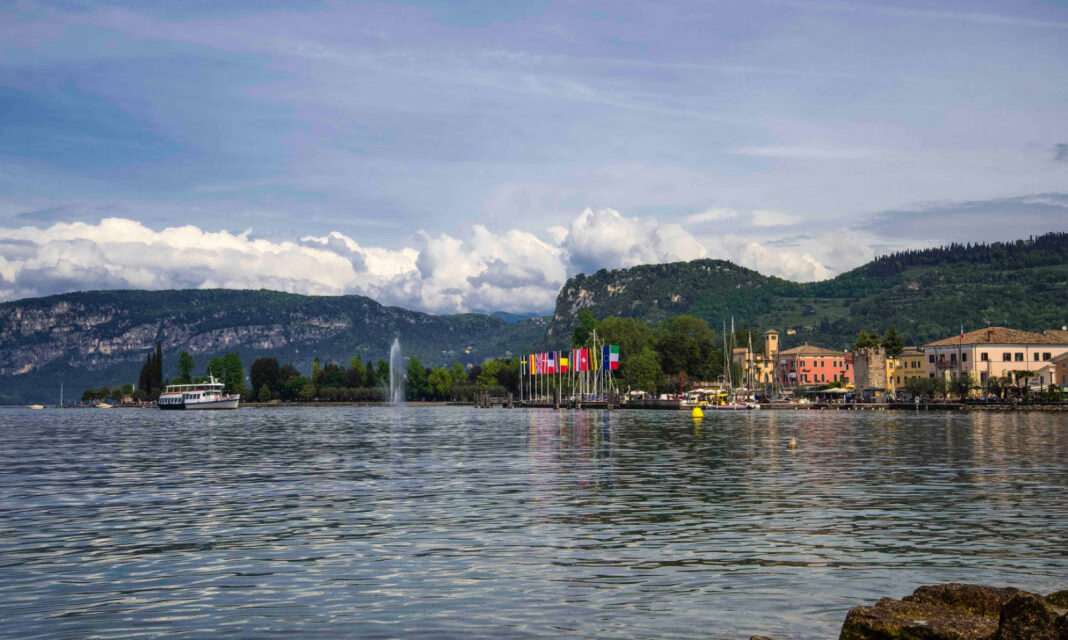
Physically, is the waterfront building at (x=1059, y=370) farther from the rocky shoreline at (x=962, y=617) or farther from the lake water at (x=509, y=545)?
the rocky shoreline at (x=962, y=617)

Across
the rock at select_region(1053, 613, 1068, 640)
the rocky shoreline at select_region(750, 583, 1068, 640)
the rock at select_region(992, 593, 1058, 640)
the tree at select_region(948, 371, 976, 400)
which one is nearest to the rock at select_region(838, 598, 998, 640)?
the rocky shoreline at select_region(750, 583, 1068, 640)

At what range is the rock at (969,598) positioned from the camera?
15.7m

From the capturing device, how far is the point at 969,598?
629 inches

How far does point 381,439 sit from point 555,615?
76.1 metres

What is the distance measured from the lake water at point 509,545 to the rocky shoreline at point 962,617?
6.95ft

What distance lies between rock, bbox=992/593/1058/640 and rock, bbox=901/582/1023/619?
120 inches

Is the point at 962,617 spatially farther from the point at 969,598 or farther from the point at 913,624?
the point at 969,598

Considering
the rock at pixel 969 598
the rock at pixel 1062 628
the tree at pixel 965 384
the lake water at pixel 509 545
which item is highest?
the tree at pixel 965 384

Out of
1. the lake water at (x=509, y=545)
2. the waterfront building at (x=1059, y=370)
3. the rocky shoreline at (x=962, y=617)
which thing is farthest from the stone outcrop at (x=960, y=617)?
the waterfront building at (x=1059, y=370)

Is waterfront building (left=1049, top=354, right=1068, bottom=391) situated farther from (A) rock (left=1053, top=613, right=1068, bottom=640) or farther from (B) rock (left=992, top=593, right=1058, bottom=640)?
(B) rock (left=992, top=593, right=1058, bottom=640)

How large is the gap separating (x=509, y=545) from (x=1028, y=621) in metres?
16.0

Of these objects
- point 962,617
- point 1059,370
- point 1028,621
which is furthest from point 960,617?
point 1059,370

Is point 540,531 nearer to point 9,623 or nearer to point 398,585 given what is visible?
point 398,585

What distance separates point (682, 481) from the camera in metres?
45.2
